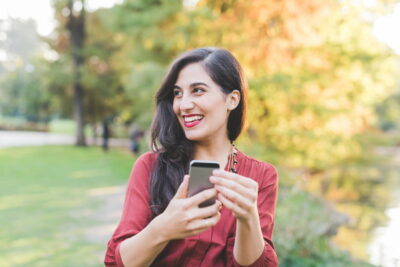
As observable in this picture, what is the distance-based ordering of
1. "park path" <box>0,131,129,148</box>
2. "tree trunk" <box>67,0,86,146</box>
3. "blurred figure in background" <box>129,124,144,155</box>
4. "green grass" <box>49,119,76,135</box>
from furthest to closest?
"green grass" <box>49,119,76,135</box>
"park path" <box>0,131,129,148</box>
"tree trunk" <box>67,0,86,146</box>
"blurred figure in background" <box>129,124,144,155</box>

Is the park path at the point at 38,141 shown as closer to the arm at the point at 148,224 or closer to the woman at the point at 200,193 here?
the woman at the point at 200,193

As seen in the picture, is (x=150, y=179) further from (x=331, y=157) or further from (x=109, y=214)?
(x=331, y=157)

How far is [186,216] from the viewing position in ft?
4.51

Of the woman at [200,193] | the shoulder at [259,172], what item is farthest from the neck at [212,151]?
the shoulder at [259,172]

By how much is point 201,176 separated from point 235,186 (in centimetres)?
13

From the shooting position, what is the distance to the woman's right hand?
138 cm

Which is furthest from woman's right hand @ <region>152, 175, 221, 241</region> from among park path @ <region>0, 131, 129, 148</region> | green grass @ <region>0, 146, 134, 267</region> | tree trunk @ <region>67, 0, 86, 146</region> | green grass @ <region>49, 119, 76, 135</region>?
green grass @ <region>49, 119, 76, 135</region>

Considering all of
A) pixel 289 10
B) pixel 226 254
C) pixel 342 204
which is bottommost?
pixel 342 204

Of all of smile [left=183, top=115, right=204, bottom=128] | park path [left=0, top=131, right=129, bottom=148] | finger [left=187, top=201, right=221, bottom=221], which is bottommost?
park path [left=0, top=131, right=129, bottom=148]

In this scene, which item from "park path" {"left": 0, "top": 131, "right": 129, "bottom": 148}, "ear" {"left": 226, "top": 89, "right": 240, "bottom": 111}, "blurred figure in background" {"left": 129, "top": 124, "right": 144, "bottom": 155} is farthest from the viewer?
"park path" {"left": 0, "top": 131, "right": 129, "bottom": 148}

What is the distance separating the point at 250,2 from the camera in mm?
8258

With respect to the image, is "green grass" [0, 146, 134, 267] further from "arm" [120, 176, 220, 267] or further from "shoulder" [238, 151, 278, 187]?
"arm" [120, 176, 220, 267]

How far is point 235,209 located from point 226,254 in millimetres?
412

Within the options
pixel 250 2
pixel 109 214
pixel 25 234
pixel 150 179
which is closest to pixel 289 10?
pixel 250 2
